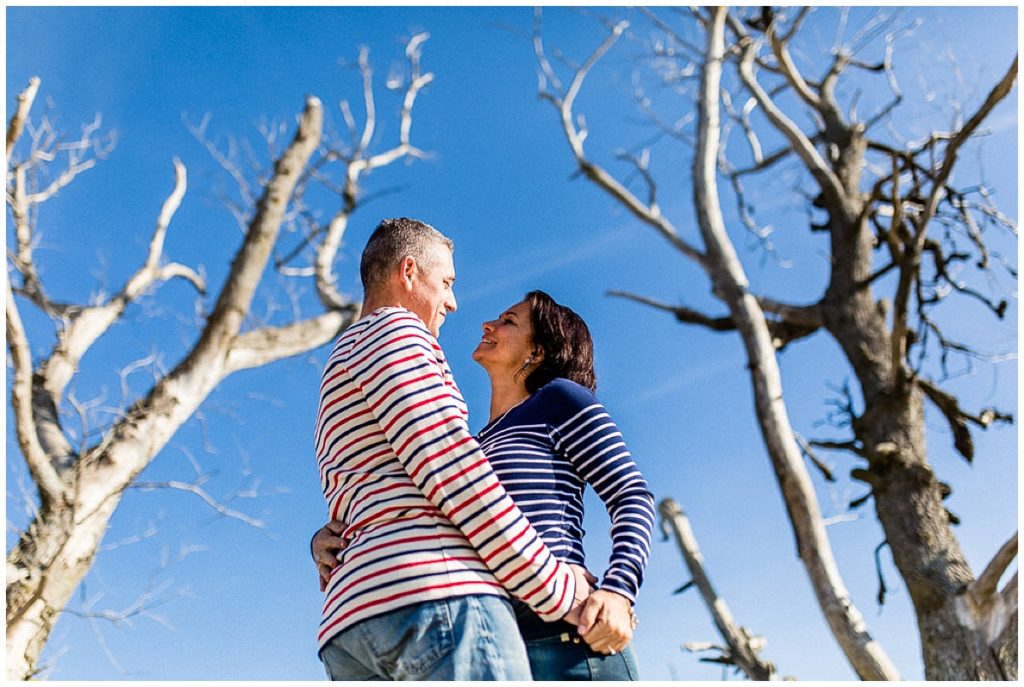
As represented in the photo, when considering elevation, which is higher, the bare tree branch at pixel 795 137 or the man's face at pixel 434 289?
the bare tree branch at pixel 795 137

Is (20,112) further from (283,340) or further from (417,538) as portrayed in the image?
(417,538)

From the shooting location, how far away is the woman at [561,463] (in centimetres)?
139

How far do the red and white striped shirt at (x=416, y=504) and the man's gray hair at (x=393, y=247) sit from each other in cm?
19

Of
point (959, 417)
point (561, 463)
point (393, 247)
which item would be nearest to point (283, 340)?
point (959, 417)

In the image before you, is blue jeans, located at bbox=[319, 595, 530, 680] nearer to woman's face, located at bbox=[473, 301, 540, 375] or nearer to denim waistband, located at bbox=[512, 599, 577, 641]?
denim waistband, located at bbox=[512, 599, 577, 641]

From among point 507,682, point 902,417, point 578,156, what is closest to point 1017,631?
point 902,417

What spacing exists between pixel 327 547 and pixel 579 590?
368 mm

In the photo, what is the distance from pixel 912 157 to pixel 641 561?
5327 millimetres

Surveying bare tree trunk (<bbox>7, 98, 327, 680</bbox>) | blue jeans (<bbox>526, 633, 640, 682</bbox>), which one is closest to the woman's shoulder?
blue jeans (<bbox>526, 633, 640, 682</bbox>)

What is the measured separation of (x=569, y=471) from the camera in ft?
5.17

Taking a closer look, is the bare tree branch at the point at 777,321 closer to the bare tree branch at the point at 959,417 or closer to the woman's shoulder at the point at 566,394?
the bare tree branch at the point at 959,417

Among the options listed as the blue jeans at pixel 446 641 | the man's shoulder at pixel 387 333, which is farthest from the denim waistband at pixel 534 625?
the man's shoulder at pixel 387 333

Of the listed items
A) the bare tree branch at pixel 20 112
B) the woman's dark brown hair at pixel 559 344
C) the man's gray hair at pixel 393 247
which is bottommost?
the woman's dark brown hair at pixel 559 344

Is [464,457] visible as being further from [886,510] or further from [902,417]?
[902,417]
